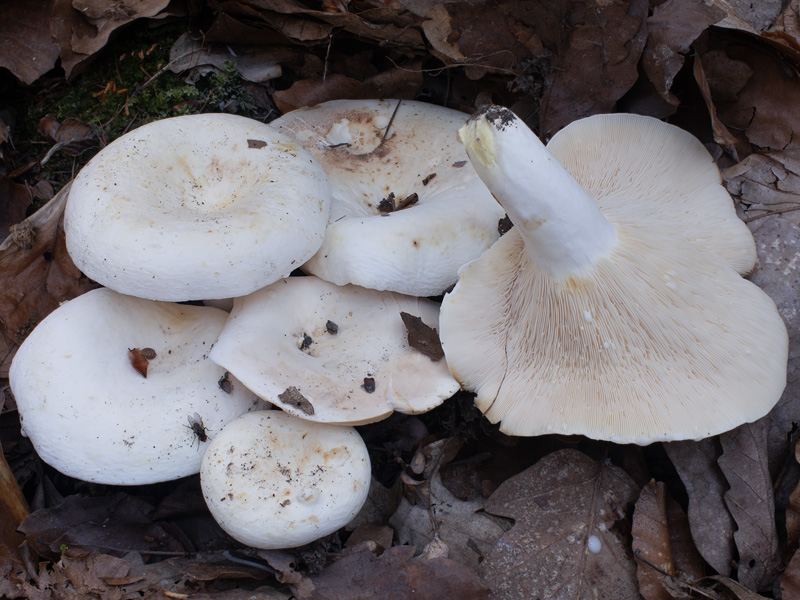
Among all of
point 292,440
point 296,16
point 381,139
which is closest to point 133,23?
point 296,16

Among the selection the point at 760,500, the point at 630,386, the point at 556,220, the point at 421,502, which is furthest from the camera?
the point at 421,502

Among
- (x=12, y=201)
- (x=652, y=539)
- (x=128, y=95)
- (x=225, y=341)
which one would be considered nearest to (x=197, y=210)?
(x=225, y=341)

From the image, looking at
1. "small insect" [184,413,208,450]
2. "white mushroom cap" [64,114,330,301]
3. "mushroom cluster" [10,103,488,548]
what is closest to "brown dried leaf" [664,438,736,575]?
"mushroom cluster" [10,103,488,548]

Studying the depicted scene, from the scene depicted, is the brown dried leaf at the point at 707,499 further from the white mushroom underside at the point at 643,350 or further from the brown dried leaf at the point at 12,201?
the brown dried leaf at the point at 12,201

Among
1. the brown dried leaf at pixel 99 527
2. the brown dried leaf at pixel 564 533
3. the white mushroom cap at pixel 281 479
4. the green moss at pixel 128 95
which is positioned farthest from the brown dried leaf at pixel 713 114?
the brown dried leaf at pixel 99 527

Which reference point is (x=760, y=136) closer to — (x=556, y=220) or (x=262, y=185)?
(x=556, y=220)
